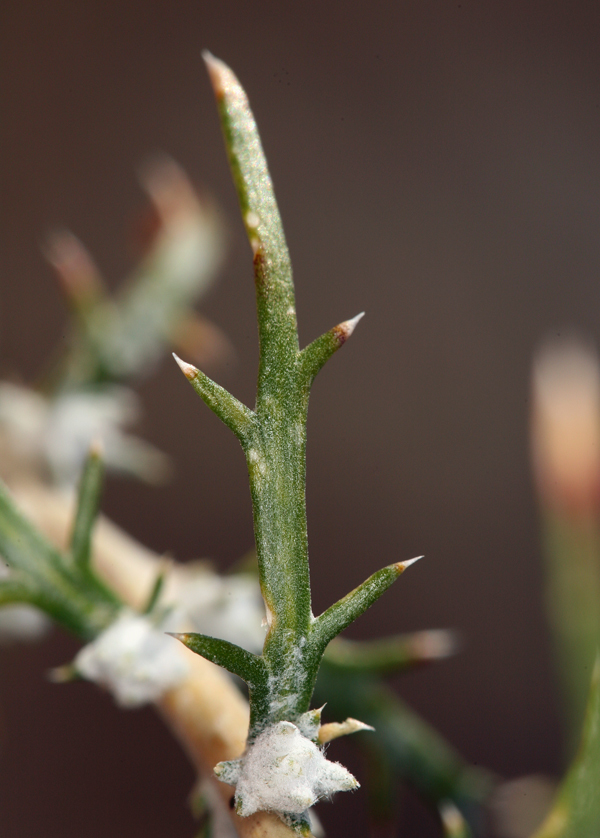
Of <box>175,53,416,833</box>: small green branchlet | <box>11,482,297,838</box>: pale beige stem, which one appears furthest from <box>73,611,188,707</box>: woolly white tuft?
<box>175,53,416,833</box>: small green branchlet

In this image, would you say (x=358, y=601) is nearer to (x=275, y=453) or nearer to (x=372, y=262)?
(x=275, y=453)

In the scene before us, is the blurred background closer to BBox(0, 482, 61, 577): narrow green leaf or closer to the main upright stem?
BBox(0, 482, 61, 577): narrow green leaf

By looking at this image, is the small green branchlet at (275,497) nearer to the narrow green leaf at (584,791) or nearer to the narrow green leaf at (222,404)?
the narrow green leaf at (222,404)

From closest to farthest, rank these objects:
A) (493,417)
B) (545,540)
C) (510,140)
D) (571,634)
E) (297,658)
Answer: (297,658) < (571,634) < (545,540) < (510,140) < (493,417)

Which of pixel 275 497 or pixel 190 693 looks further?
pixel 190 693

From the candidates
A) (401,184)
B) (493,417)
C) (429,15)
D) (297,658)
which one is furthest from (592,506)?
(429,15)

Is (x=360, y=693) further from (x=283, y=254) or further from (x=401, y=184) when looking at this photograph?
(x=401, y=184)

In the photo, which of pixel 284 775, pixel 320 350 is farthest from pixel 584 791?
pixel 320 350
